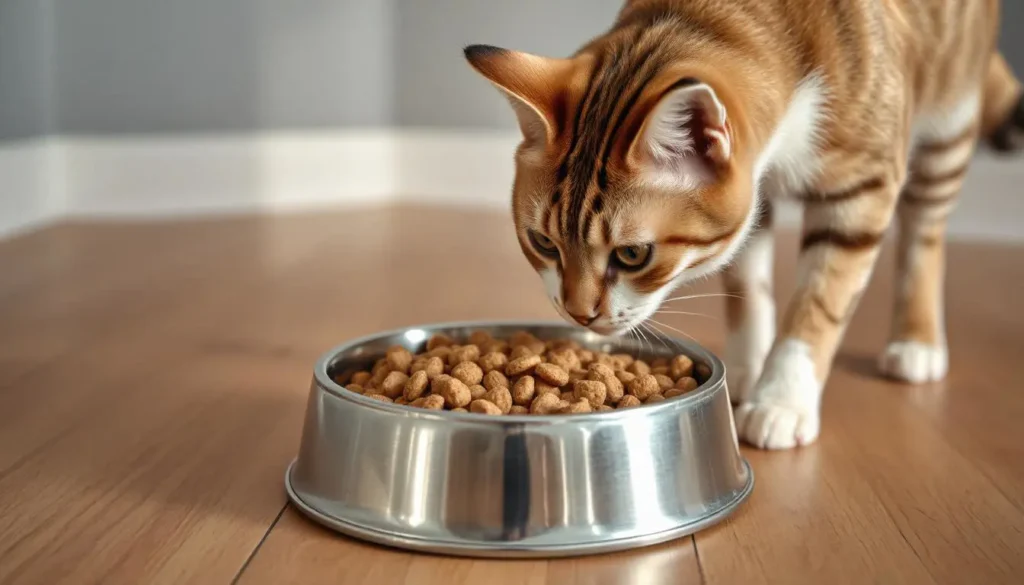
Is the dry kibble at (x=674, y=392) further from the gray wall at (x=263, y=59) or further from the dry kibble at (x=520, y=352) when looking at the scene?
the gray wall at (x=263, y=59)

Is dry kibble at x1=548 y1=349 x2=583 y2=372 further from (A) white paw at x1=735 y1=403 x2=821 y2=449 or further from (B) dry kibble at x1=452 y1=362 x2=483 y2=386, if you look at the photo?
(A) white paw at x1=735 y1=403 x2=821 y2=449

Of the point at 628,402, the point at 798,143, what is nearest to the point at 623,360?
the point at 628,402

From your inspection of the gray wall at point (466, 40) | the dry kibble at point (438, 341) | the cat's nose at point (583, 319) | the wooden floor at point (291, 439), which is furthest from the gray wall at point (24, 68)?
the cat's nose at point (583, 319)

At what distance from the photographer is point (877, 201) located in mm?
1403

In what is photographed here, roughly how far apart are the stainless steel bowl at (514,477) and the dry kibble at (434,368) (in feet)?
0.38

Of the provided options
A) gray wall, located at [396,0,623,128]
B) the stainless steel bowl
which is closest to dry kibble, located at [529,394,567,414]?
the stainless steel bowl

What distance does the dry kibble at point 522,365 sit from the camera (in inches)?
46.1

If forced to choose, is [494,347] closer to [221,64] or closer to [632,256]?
[632,256]

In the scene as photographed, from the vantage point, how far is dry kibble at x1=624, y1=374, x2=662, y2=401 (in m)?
1.17

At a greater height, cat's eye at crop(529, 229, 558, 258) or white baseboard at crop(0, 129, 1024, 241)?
cat's eye at crop(529, 229, 558, 258)

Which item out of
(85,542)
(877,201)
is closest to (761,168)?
(877,201)

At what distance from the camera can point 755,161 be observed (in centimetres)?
124

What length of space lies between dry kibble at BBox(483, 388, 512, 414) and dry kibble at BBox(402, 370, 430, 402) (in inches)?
2.7

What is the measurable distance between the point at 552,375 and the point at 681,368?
0.59 feet
